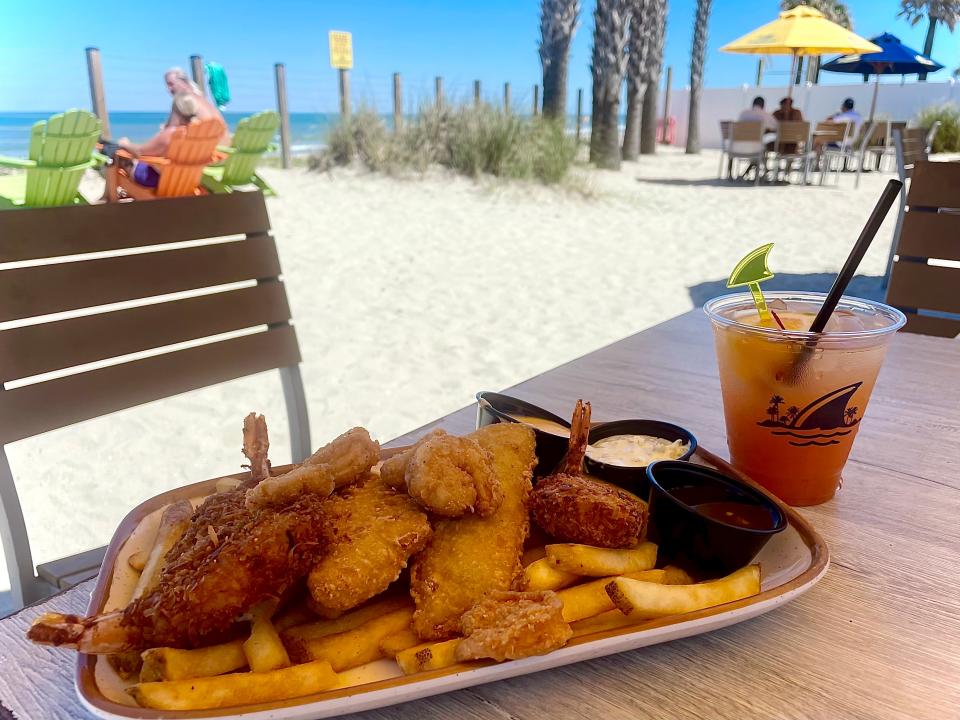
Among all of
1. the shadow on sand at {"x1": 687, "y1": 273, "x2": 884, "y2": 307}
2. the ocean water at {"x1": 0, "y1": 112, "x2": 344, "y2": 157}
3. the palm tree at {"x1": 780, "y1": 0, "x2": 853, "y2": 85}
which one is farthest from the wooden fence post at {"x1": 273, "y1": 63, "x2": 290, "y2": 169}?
the palm tree at {"x1": 780, "y1": 0, "x2": 853, "y2": 85}

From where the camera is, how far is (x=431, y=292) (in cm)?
611

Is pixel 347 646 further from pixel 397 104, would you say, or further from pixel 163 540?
pixel 397 104

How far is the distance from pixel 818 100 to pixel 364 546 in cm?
2966

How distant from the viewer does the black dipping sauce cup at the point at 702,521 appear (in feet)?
2.78

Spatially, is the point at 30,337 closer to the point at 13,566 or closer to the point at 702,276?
the point at 13,566

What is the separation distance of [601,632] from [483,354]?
4.01 meters

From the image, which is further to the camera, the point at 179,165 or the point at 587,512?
the point at 179,165

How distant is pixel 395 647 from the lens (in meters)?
0.74

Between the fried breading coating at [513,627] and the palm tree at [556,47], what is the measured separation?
510 inches

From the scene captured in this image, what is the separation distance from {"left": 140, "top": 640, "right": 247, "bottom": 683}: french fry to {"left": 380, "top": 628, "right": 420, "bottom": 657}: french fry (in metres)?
0.14

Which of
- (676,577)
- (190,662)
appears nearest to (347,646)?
(190,662)

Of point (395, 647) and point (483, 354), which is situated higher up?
point (395, 647)

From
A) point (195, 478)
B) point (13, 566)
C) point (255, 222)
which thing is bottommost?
point (195, 478)

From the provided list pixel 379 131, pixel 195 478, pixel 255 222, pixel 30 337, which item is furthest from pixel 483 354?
pixel 379 131
